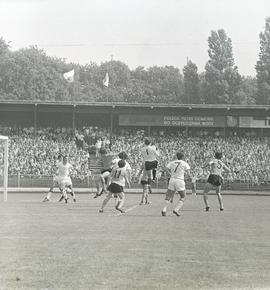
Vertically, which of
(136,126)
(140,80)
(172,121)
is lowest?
(136,126)

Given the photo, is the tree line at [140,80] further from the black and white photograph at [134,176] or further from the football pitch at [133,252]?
the football pitch at [133,252]

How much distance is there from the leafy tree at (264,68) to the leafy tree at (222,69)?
387 cm

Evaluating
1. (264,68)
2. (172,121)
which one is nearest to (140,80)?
(264,68)

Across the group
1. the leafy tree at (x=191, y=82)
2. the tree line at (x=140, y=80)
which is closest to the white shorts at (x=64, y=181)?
the tree line at (x=140, y=80)

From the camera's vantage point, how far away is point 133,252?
A: 1112 centimetres

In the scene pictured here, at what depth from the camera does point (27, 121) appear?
60.4 m

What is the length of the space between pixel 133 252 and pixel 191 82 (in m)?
92.5

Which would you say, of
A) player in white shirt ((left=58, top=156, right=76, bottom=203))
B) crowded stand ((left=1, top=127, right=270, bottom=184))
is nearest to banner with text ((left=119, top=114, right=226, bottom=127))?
crowded stand ((left=1, top=127, right=270, bottom=184))

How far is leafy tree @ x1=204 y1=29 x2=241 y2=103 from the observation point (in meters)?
94.0

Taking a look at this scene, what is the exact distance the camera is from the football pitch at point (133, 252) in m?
8.50

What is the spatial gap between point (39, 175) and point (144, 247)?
1371 inches

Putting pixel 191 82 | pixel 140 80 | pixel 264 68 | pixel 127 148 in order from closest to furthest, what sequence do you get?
pixel 127 148, pixel 264 68, pixel 191 82, pixel 140 80

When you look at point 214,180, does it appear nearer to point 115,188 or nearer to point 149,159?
point 149,159

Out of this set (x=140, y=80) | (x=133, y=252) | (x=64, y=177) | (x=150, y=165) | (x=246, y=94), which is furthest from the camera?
(x=140, y=80)
